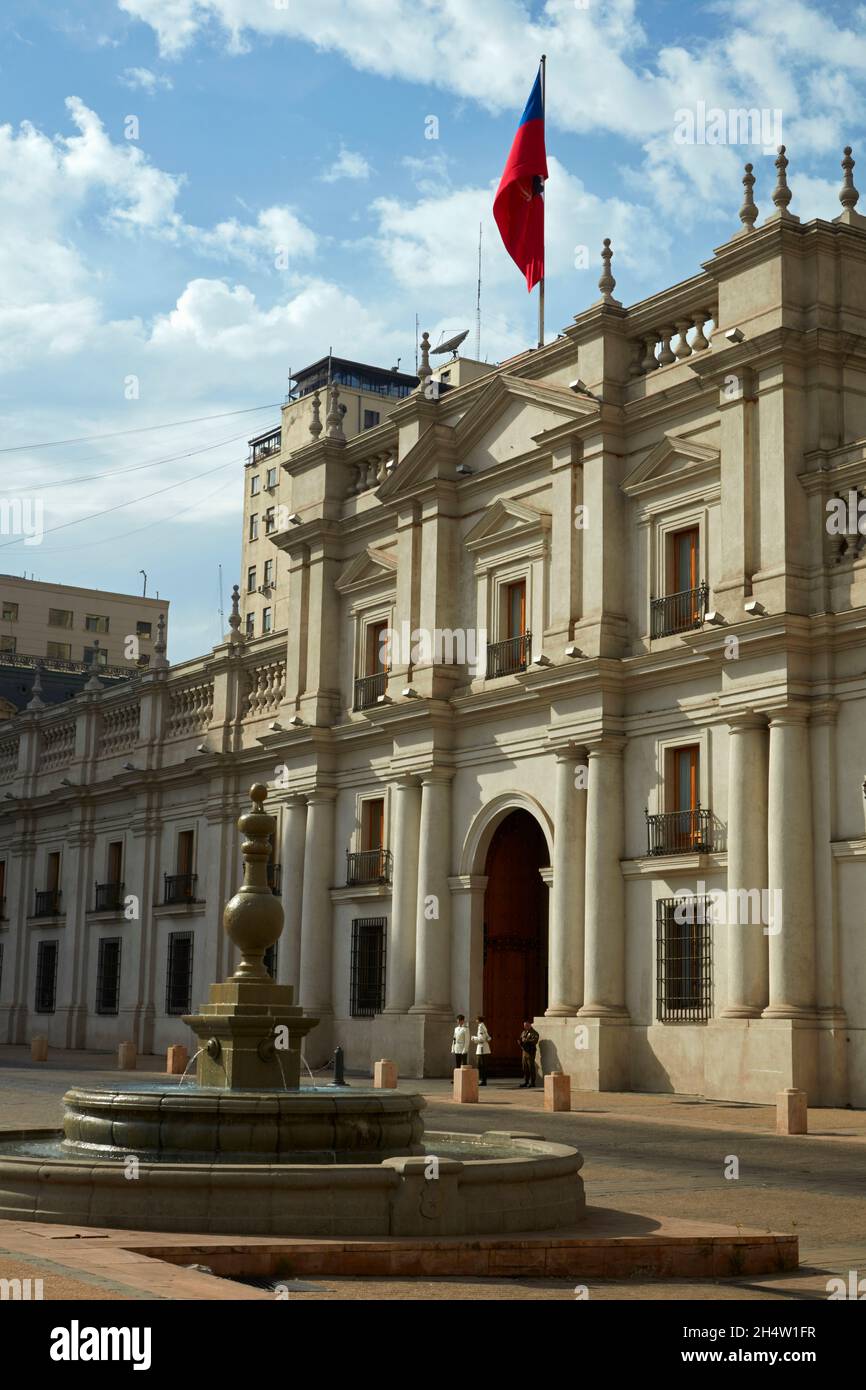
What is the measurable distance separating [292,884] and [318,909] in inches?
58.7

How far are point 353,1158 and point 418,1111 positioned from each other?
97 centimetres

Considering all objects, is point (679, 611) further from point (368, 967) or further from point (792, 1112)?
point (368, 967)

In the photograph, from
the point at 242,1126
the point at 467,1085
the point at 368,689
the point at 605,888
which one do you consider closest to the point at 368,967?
the point at 368,689

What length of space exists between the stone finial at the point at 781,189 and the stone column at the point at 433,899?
13.0m

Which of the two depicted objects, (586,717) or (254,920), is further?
(586,717)

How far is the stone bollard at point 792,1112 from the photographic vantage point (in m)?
21.9

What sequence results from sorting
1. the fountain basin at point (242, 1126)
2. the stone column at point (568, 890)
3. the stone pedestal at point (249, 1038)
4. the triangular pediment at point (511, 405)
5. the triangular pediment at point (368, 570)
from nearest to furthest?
1. the fountain basin at point (242, 1126)
2. the stone pedestal at point (249, 1038)
3. the stone column at point (568, 890)
4. the triangular pediment at point (511, 405)
5. the triangular pediment at point (368, 570)

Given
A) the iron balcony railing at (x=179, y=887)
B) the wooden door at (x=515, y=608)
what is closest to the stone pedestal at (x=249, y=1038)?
the wooden door at (x=515, y=608)

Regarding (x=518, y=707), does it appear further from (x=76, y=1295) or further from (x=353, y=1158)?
(x=76, y=1295)

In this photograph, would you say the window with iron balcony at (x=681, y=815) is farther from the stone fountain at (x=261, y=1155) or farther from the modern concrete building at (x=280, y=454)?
the modern concrete building at (x=280, y=454)

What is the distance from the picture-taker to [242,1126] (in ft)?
41.9

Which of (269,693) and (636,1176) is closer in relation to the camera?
(636,1176)

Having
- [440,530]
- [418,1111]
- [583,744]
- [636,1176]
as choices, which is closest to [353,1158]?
[418,1111]
